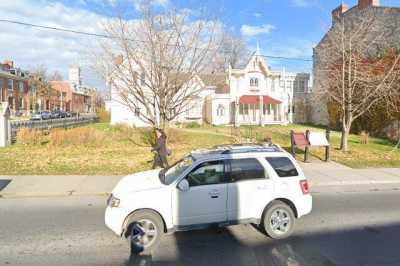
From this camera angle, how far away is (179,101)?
47.8ft

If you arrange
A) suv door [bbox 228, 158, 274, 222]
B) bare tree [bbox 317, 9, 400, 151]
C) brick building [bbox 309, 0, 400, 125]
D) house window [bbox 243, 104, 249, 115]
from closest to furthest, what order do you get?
1. suv door [bbox 228, 158, 274, 222]
2. bare tree [bbox 317, 9, 400, 151]
3. brick building [bbox 309, 0, 400, 125]
4. house window [bbox 243, 104, 249, 115]

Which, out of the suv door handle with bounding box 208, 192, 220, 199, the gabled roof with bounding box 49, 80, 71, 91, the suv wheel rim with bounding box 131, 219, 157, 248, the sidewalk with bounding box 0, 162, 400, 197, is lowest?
the sidewalk with bounding box 0, 162, 400, 197

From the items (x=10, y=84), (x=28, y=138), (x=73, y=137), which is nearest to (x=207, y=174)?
(x=73, y=137)

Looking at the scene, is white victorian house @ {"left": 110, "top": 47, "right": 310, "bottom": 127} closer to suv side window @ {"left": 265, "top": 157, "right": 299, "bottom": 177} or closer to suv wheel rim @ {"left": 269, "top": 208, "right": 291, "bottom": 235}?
suv side window @ {"left": 265, "top": 157, "right": 299, "bottom": 177}

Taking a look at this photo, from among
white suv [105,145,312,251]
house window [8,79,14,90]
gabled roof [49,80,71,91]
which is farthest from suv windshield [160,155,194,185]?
gabled roof [49,80,71,91]

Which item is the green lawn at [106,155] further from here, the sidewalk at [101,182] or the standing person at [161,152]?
the standing person at [161,152]

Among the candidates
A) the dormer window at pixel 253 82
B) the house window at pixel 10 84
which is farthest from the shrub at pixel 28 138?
the house window at pixel 10 84

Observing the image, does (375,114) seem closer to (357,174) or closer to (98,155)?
(357,174)

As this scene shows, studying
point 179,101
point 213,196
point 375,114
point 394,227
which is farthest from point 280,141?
point 213,196

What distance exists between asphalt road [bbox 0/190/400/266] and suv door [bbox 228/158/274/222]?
0.45 meters

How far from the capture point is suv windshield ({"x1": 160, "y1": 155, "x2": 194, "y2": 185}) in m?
5.15

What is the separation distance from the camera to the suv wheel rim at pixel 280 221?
526 cm

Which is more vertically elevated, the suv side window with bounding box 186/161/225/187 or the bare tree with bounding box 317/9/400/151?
the bare tree with bounding box 317/9/400/151

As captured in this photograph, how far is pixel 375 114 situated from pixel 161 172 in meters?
23.8
